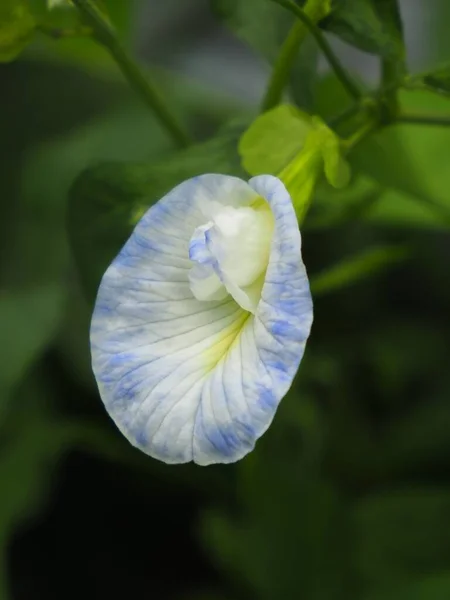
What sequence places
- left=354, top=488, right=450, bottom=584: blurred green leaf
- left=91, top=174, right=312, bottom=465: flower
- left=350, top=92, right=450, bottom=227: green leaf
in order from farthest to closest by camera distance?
left=354, top=488, right=450, bottom=584: blurred green leaf
left=350, top=92, right=450, bottom=227: green leaf
left=91, top=174, right=312, bottom=465: flower

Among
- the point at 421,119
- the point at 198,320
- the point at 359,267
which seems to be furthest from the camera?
the point at 359,267

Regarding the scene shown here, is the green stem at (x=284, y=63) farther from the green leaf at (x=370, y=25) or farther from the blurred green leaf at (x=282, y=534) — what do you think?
the blurred green leaf at (x=282, y=534)

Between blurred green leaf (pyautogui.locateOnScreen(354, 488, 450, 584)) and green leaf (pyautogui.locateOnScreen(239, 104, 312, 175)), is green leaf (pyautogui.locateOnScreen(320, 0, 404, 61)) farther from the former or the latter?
blurred green leaf (pyautogui.locateOnScreen(354, 488, 450, 584))

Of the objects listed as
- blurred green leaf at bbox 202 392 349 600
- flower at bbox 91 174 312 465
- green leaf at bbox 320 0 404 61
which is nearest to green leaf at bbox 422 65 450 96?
green leaf at bbox 320 0 404 61

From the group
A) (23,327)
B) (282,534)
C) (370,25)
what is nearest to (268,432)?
(282,534)

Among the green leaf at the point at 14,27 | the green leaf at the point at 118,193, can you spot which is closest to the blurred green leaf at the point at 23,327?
the green leaf at the point at 118,193

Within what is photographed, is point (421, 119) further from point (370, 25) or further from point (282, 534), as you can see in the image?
point (282, 534)
